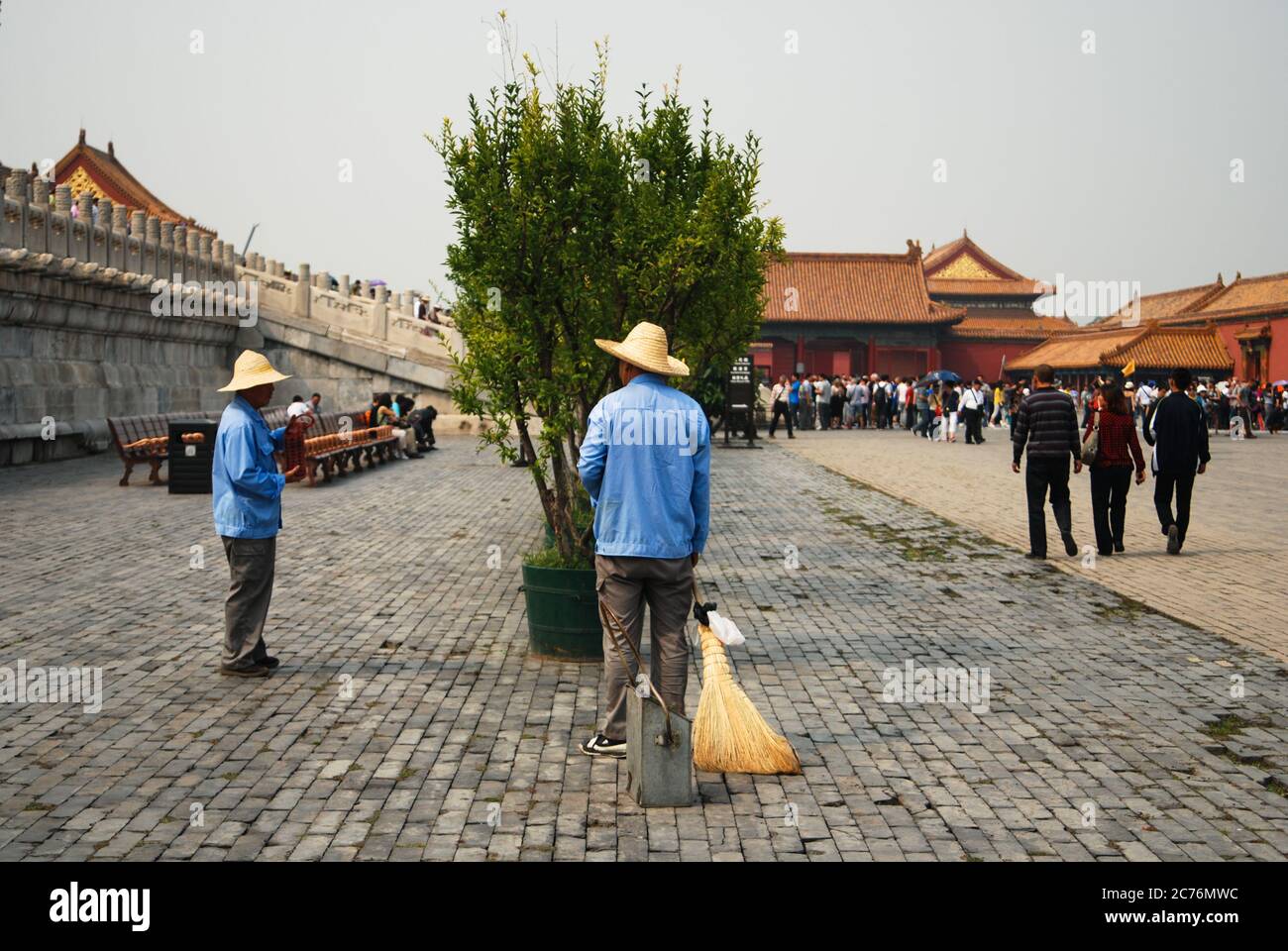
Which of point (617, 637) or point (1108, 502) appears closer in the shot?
point (617, 637)

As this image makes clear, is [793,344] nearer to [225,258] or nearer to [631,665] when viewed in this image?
[225,258]

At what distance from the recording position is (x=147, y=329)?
2639 centimetres

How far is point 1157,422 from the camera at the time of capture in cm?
1220

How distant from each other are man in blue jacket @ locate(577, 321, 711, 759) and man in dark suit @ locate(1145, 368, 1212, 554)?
784 centimetres

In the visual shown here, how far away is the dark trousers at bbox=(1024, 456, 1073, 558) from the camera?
11.8m

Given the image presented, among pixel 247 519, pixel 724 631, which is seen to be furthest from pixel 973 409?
pixel 724 631

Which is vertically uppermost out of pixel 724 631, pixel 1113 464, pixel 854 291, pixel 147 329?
pixel 854 291

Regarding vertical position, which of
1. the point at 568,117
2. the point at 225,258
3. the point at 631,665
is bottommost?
the point at 631,665

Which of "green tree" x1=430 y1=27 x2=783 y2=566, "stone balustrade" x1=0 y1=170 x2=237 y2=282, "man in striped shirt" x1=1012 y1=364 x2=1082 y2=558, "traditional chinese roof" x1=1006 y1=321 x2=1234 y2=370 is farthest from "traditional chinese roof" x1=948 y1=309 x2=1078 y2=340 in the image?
"green tree" x1=430 y1=27 x2=783 y2=566

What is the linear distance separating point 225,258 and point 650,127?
2600cm

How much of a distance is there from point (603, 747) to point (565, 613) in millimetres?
1882

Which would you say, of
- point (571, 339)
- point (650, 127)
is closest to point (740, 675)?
point (571, 339)
